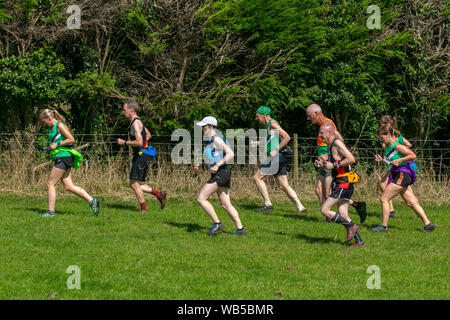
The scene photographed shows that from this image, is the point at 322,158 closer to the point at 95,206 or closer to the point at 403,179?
the point at 403,179

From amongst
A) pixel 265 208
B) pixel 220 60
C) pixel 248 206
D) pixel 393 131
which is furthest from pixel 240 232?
pixel 220 60

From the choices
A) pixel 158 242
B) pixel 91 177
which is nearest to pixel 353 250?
pixel 158 242

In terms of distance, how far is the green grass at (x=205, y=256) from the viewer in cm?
694

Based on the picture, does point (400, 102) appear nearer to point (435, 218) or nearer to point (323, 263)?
point (435, 218)

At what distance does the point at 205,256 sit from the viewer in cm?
846

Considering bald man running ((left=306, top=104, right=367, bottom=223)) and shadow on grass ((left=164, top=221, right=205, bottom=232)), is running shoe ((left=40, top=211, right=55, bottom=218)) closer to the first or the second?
shadow on grass ((left=164, top=221, right=205, bottom=232))

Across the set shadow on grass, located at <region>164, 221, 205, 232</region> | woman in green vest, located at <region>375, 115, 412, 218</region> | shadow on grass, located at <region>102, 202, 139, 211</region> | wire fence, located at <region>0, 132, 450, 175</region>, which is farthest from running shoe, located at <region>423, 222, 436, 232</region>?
shadow on grass, located at <region>102, 202, 139, 211</region>

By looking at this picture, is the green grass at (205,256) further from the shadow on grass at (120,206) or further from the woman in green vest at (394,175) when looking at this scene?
the woman in green vest at (394,175)

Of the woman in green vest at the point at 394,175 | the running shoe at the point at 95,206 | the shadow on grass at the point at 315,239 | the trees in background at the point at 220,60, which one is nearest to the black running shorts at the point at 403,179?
the woman in green vest at the point at 394,175

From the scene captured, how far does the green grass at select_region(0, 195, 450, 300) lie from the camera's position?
6938 mm

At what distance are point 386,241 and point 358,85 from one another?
24.2ft

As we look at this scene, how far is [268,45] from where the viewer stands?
51.6ft

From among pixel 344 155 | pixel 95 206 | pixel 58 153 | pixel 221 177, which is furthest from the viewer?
pixel 95 206

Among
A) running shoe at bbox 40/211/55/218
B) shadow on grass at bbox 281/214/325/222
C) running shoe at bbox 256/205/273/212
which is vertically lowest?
shadow on grass at bbox 281/214/325/222
